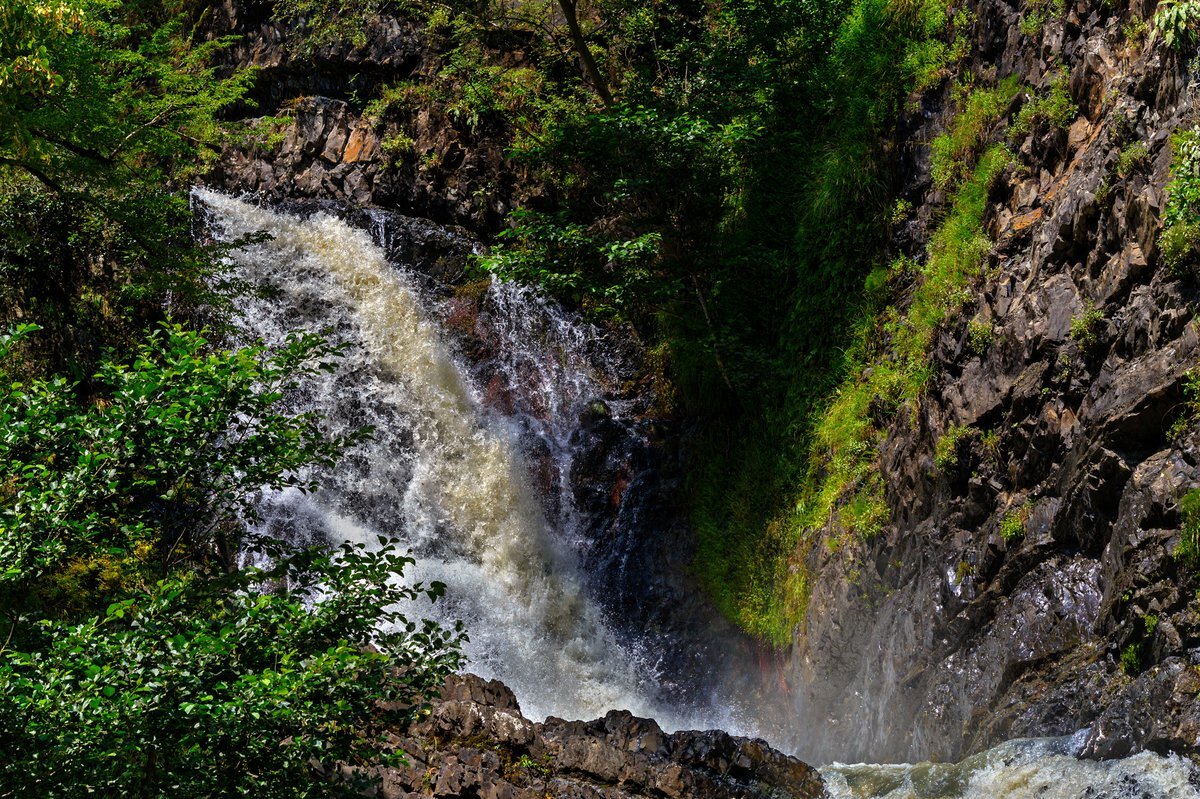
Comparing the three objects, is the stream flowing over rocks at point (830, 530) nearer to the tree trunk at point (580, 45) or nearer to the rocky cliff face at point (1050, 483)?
the rocky cliff face at point (1050, 483)

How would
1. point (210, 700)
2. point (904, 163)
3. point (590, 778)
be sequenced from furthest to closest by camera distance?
1. point (904, 163)
2. point (590, 778)
3. point (210, 700)

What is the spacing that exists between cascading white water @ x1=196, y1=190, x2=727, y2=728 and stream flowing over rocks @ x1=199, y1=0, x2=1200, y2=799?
5 cm

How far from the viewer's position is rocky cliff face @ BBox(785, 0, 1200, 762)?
602 centimetres

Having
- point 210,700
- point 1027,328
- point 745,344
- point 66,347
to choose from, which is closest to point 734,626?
Answer: point 745,344

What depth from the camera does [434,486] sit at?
14328 millimetres

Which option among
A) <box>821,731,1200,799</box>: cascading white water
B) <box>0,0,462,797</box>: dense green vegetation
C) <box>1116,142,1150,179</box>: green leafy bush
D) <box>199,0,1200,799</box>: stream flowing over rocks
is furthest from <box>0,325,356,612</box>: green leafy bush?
<box>1116,142,1150,179</box>: green leafy bush

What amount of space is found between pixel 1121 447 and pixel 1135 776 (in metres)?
2.19

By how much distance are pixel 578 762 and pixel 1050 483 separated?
4656 mm

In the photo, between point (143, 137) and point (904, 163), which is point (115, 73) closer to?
point (143, 137)

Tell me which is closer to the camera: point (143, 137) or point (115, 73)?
point (143, 137)

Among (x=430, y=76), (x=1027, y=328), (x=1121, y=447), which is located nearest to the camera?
(x=1121, y=447)

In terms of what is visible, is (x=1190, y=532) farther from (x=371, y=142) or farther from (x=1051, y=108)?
(x=371, y=142)

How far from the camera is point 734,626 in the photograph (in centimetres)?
1234

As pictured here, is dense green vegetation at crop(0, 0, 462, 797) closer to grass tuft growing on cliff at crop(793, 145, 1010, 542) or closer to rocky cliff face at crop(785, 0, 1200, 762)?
rocky cliff face at crop(785, 0, 1200, 762)
